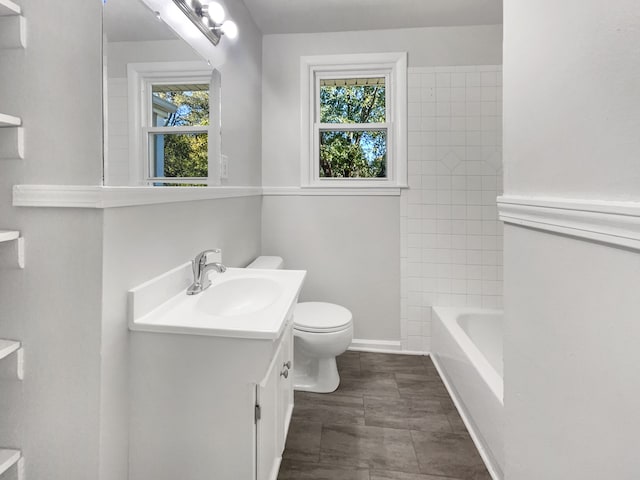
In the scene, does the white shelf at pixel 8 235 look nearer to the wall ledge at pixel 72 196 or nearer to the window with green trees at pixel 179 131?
the wall ledge at pixel 72 196

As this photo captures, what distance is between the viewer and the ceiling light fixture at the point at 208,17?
1480mm

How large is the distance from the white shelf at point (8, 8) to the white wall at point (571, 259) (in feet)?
4.43

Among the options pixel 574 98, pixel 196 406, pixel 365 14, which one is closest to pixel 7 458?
pixel 196 406

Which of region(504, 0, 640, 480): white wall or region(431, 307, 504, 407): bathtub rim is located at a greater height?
region(504, 0, 640, 480): white wall

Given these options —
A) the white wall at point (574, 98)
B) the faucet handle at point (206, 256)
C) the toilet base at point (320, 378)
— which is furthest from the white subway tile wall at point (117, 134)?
the toilet base at point (320, 378)

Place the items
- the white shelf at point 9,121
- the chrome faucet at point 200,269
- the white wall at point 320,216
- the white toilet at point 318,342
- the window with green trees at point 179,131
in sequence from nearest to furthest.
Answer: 1. the white shelf at point 9,121
2. the window with green trees at point 179,131
3. the chrome faucet at point 200,269
4. the white toilet at point 318,342
5. the white wall at point 320,216

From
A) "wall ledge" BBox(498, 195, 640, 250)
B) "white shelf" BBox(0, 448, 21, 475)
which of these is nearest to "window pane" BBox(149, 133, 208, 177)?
"white shelf" BBox(0, 448, 21, 475)

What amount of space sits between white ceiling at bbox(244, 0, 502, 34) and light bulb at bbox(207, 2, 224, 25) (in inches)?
29.7

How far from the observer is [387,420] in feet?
6.10

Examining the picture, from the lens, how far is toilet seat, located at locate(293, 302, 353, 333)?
6.63 ft

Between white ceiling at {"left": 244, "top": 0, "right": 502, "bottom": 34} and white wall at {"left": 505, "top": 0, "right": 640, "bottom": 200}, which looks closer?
white wall at {"left": 505, "top": 0, "right": 640, "bottom": 200}

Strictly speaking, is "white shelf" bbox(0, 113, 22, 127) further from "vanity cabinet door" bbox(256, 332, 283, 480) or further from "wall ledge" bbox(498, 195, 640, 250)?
"wall ledge" bbox(498, 195, 640, 250)

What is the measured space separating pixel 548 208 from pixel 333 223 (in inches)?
81.3

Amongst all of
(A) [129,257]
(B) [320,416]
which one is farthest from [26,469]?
(B) [320,416]
